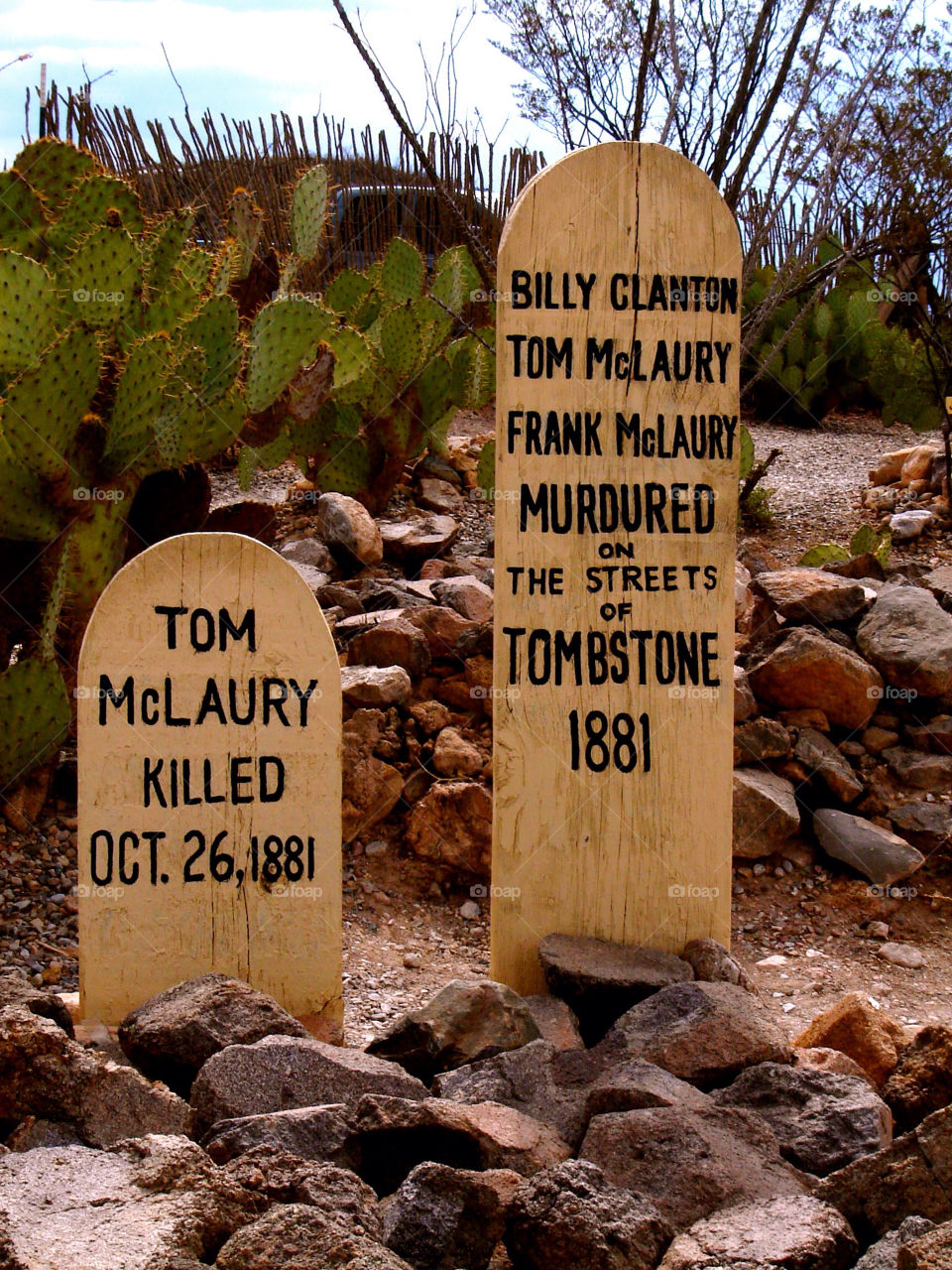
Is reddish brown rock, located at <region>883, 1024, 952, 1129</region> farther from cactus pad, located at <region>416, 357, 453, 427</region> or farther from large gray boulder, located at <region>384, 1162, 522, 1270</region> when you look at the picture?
cactus pad, located at <region>416, 357, 453, 427</region>

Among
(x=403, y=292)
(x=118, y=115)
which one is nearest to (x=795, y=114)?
(x=403, y=292)

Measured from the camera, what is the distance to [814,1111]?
7.93 ft

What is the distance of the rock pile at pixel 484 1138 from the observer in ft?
6.27

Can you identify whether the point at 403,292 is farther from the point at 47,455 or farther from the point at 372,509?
the point at 47,455

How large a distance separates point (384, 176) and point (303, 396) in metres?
5.59

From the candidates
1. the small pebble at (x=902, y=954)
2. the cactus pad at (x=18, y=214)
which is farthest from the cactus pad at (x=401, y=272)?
the small pebble at (x=902, y=954)

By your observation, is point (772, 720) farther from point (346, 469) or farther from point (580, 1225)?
point (346, 469)

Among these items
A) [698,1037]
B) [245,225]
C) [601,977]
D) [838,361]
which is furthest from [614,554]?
[838,361]

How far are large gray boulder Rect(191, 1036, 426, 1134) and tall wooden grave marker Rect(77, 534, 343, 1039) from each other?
0.49m

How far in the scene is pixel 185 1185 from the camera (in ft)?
6.48

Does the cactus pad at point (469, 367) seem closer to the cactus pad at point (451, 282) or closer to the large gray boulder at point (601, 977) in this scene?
the cactus pad at point (451, 282)

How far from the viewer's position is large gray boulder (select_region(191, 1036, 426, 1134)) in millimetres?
2316

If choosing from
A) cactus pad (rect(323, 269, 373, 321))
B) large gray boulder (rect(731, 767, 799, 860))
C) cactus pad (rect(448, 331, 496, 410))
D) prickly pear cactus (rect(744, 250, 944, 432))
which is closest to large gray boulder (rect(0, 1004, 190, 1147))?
large gray boulder (rect(731, 767, 799, 860))

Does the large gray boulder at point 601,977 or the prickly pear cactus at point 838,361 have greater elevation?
the prickly pear cactus at point 838,361
